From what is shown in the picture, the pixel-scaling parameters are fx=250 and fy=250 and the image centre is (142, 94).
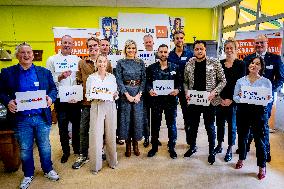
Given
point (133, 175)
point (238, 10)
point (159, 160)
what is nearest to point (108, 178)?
point (133, 175)

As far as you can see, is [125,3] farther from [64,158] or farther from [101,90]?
[64,158]

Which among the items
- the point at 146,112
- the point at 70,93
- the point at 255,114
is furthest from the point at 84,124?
the point at 255,114

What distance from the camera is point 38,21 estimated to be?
28.5 feet

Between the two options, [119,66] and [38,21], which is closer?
[119,66]

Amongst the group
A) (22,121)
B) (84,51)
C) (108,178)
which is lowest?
(108,178)

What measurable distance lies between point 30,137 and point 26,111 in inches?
12.7

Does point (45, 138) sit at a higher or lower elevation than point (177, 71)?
lower

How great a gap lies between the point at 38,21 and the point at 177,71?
6814mm

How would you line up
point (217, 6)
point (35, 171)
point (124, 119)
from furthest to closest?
1. point (217, 6)
2. point (124, 119)
3. point (35, 171)

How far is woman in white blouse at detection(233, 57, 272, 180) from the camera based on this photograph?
311 centimetres

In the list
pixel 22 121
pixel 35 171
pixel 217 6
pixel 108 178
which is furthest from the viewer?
pixel 217 6

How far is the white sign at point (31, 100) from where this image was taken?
282cm

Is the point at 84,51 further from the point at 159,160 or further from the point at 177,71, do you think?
the point at 159,160

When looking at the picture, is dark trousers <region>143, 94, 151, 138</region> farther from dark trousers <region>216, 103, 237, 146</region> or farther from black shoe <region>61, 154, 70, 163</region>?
black shoe <region>61, 154, 70, 163</region>
